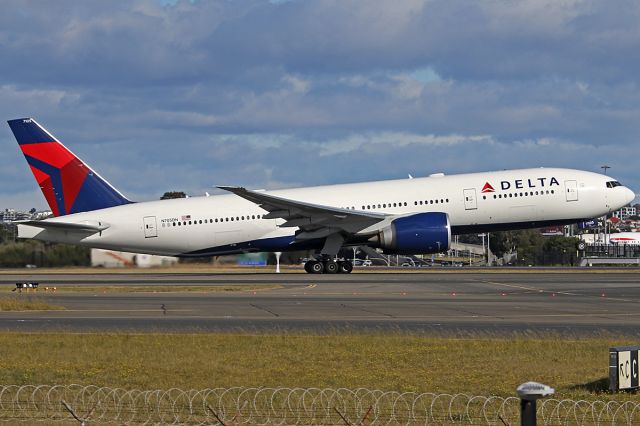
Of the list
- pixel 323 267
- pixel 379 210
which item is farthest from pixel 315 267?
pixel 379 210

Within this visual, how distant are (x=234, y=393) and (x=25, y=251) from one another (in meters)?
42.6

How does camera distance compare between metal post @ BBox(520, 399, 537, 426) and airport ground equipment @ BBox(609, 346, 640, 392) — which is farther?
airport ground equipment @ BBox(609, 346, 640, 392)

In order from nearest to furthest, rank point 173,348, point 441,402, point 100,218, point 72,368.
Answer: point 441,402 → point 72,368 → point 173,348 → point 100,218

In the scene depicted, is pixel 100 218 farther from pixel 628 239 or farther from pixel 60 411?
pixel 628 239

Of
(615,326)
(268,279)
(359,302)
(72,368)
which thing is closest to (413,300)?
(359,302)

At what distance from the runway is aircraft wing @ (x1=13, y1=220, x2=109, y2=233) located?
14.1 ft

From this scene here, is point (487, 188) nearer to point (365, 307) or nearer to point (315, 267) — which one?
point (315, 267)

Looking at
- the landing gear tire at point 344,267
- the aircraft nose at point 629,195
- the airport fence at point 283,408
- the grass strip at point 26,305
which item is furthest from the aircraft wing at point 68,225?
the airport fence at point 283,408

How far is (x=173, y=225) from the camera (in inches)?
2019

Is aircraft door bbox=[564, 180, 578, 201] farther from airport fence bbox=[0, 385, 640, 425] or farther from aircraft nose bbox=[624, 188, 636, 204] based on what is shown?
airport fence bbox=[0, 385, 640, 425]

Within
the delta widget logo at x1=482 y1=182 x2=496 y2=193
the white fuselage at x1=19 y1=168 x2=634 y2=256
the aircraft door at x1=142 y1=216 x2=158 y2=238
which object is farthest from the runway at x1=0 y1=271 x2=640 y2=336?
the delta widget logo at x1=482 y1=182 x2=496 y2=193

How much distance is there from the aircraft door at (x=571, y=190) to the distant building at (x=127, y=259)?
21.0 metres

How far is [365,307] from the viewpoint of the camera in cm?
3094

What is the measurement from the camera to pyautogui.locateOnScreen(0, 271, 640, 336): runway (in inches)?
995
